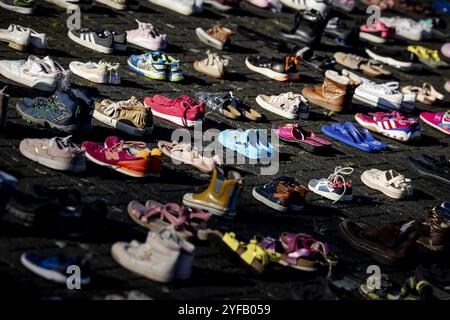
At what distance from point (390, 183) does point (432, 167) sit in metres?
1.27

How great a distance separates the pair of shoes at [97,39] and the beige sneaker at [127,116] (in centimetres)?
225

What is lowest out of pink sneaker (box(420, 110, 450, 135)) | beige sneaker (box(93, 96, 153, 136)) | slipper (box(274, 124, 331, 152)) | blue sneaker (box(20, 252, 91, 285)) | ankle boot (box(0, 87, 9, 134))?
pink sneaker (box(420, 110, 450, 135))

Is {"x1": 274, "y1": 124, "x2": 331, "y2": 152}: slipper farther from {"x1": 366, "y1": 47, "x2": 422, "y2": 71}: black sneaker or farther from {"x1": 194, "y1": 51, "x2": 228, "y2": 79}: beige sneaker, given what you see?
{"x1": 366, "y1": 47, "x2": 422, "y2": 71}: black sneaker

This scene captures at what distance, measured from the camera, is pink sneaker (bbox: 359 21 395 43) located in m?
19.1

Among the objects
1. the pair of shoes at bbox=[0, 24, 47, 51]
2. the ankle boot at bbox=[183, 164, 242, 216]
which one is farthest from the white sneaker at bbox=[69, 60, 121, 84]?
the ankle boot at bbox=[183, 164, 242, 216]

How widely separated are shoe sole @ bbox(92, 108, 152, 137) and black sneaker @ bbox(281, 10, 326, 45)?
5478 mm

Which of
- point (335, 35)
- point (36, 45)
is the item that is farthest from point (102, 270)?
point (335, 35)

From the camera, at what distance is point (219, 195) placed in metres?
11.1

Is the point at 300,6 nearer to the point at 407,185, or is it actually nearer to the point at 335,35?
the point at 335,35

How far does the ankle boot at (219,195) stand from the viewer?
11047 mm

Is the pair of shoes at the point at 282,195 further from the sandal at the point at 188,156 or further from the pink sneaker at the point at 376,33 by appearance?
the pink sneaker at the point at 376,33

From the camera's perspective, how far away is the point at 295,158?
13352 millimetres

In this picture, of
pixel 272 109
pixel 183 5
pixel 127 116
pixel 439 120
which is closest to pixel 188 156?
pixel 127 116
